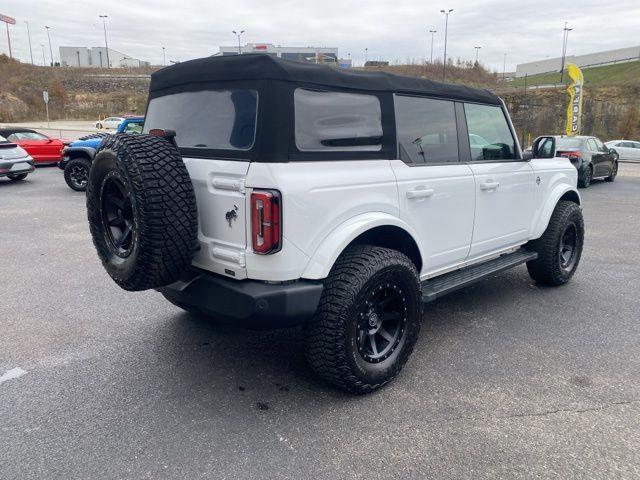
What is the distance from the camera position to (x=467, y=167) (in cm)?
388

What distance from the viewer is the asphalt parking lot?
2.44m

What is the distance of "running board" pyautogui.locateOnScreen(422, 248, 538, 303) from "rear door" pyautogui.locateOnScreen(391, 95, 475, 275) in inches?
4.5

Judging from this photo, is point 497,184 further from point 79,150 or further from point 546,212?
point 79,150

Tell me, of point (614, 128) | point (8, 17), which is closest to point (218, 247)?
point (614, 128)

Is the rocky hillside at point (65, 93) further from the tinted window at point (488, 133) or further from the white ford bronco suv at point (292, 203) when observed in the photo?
the tinted window at point (488, 133)

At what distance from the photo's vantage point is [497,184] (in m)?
4.11

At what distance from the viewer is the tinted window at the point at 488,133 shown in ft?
13.4

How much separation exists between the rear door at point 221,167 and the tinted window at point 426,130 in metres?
1.14

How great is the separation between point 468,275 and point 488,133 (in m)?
1.31

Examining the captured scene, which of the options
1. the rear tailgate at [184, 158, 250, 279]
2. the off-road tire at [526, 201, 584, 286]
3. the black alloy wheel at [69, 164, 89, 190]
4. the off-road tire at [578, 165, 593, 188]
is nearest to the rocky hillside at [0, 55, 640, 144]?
the off-road tire at [578, 165, 593, 188]

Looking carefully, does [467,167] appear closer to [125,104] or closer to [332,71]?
[332,71]

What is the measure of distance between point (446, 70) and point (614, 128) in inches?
897

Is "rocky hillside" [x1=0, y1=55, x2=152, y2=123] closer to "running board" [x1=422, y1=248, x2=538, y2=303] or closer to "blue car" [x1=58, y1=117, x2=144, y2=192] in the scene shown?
"blue car" [x1=58, y1=117, x2=144, y2=192]

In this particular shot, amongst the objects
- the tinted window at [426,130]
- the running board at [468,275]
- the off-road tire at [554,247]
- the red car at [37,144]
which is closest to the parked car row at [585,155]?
the off-road tire at [554,247]
